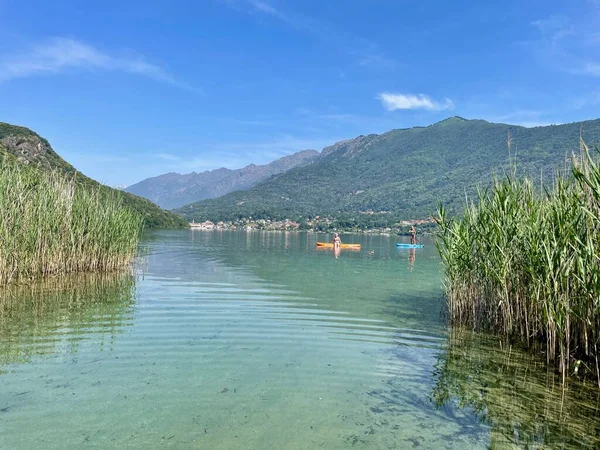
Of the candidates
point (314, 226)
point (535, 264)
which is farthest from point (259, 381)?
point (314, 226)

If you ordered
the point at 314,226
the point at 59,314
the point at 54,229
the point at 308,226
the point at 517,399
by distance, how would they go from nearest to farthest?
the point at 517,399 → the point at 59,314 → the point at 54,229 → the point at 314,226 → the point at 308,226

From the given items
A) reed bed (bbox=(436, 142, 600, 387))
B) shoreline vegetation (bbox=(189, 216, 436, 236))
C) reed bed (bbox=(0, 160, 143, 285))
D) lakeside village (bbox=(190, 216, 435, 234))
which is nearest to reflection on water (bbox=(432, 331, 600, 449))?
reed bed (bbox=(436, 142, 600, 387))

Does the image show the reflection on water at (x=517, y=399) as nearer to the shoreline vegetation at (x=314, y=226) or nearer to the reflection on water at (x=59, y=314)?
the reflection on water at (x=59, y=314)

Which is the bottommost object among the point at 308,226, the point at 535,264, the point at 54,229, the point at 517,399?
the point at 517,399

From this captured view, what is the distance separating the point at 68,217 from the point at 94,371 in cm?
1017

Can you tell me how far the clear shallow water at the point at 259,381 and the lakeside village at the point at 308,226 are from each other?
96.4 meters

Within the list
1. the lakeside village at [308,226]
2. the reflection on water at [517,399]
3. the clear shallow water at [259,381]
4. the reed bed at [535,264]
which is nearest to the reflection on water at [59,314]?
the clear shallow water at [259,381]

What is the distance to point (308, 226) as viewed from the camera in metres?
125

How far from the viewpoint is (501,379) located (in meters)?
7.27

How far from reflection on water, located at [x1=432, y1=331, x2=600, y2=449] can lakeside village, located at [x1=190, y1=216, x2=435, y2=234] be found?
98749 millimetres

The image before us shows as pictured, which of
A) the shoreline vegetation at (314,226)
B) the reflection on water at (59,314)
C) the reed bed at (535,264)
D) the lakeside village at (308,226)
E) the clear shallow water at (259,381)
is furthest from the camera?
the lakeside village at (308,226)

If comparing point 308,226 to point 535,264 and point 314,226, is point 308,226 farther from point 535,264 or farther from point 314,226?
point 535,264

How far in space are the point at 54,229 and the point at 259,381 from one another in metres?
11.4

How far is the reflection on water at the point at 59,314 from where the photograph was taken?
809 centimetres
